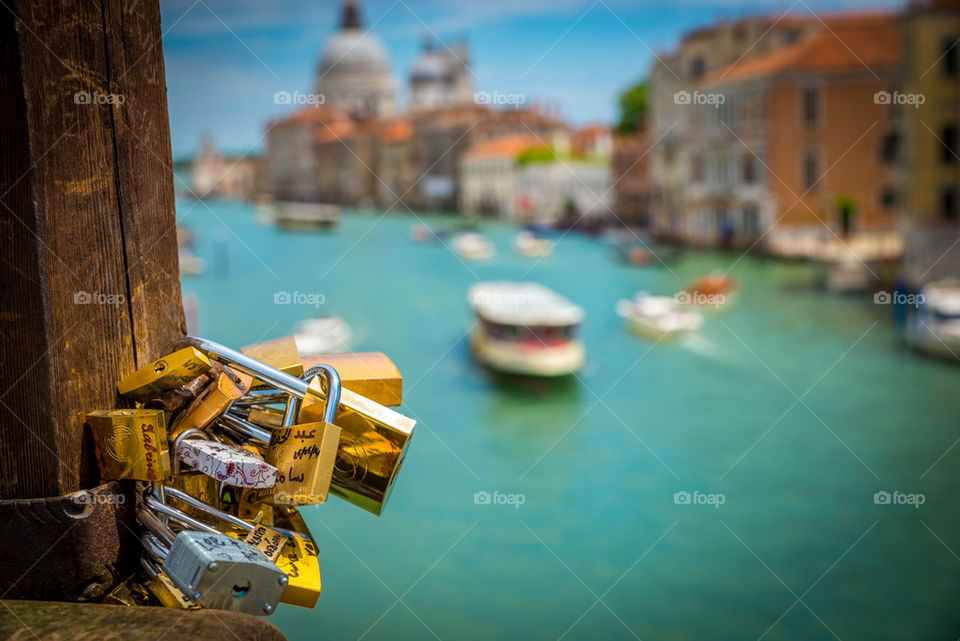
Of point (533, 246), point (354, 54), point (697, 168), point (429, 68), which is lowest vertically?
point (533, 246)

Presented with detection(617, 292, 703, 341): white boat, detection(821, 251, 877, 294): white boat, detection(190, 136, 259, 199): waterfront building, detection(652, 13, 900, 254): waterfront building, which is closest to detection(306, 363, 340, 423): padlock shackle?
detection(617, 292, 703, 341): white boat

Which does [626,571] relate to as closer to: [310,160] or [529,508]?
[529,508]

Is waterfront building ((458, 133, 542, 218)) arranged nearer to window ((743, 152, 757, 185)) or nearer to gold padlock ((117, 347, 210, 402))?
window ((743, 152, 757, 185))

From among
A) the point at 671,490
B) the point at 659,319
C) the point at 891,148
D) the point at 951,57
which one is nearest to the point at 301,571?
the point at 671,490

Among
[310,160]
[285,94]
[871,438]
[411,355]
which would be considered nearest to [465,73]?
[310,160]

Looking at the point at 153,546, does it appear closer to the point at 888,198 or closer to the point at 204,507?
the point at 204,507

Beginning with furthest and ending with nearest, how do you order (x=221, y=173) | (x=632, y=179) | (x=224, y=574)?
(x=221, y=173) < (x=632, y=179) < (x=224, y=574)
